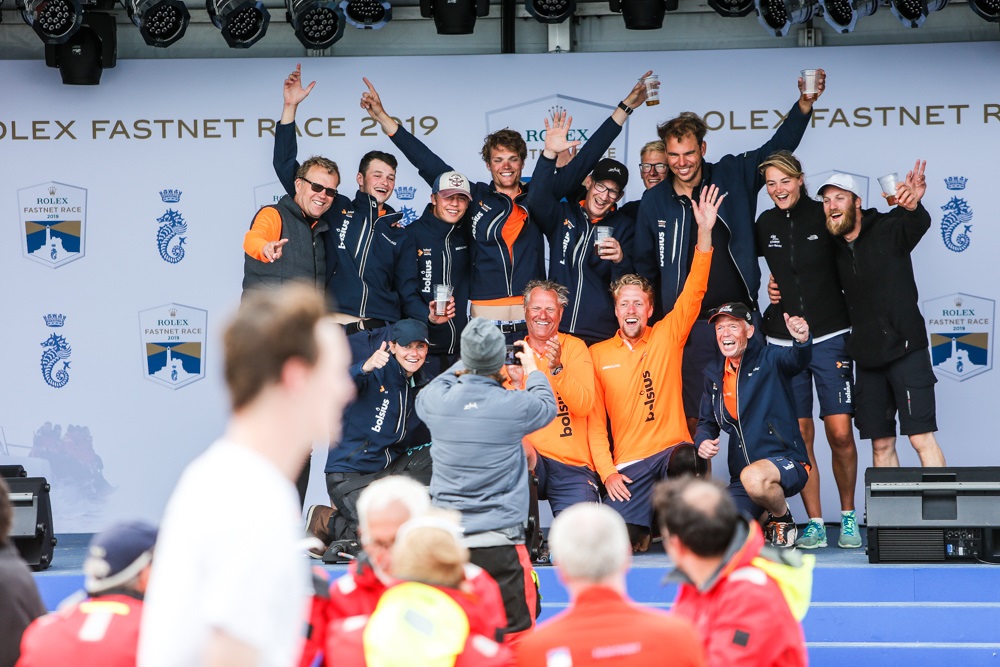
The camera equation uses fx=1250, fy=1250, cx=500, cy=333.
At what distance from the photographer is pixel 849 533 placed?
6230 millimetres

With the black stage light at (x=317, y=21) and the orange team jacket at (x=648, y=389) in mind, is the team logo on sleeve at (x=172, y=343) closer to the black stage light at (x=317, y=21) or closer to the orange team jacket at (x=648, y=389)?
the black stage light at (x=317, y=21)

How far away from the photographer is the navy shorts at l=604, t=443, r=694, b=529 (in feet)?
19.8

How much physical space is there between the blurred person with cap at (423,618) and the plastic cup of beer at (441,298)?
3264 millimetres

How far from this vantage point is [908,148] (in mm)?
7012

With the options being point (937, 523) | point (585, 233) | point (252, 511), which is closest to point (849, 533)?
point (937, 523)

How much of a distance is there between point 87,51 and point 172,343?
1722 millimetres

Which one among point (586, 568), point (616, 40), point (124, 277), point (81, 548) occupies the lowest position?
point (81, 548)

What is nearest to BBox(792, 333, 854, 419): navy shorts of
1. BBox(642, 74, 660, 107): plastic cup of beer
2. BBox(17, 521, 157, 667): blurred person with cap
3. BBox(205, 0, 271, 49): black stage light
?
BBox(642, 74, 660, 107): plastic cup of beer

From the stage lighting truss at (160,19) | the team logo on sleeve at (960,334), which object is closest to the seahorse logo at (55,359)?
the stage lighting truss at (160,19)

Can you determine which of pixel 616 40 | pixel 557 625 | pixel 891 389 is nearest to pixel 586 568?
pixel 557 625

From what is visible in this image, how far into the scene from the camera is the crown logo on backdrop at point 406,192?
7156 millimetres

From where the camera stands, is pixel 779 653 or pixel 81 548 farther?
pixel 81 548

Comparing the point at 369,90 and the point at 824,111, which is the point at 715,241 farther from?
the point at 369,90

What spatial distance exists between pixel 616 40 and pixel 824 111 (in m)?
1.27
